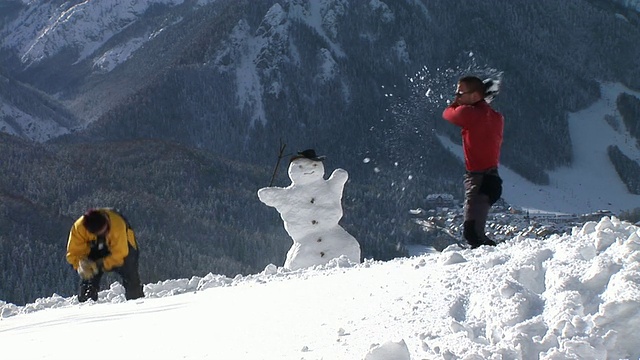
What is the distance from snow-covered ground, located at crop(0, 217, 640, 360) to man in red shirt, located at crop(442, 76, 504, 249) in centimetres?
142

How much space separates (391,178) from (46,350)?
427 ft

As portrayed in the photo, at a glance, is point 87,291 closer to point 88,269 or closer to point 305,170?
point 88,269

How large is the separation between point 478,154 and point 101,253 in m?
5.01

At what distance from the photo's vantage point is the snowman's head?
11.9 meters

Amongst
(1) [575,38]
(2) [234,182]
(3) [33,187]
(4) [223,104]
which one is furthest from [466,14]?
(3) [33,187]

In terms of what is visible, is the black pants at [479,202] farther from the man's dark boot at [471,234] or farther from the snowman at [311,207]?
the snowman at [311,207]

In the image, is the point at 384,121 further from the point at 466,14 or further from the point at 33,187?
the point at 33,187

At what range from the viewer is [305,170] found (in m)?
11.9

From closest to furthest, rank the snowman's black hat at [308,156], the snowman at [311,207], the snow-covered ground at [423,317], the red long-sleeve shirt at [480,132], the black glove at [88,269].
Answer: the snow-covered ground at [423,317] → the red long-sleeve shirt at [480,132] → the black glove at [88,269] → the snowman at [311,207] → the snowman's black hat at [308,156]

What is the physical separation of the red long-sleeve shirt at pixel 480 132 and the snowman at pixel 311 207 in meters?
4.71

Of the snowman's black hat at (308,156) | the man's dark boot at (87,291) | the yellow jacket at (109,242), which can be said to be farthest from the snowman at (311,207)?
the man's dark boot at (87,291)

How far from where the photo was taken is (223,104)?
172500 mm

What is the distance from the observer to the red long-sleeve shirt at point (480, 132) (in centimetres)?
727

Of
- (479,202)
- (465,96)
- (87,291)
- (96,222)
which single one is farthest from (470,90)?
(87,291)
